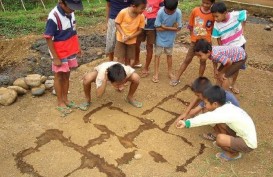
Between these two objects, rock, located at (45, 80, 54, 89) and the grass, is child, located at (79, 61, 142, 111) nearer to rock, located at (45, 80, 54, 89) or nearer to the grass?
rock, located at (45, 80, 54, 89)

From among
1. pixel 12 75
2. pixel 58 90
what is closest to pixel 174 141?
pixel 58 90

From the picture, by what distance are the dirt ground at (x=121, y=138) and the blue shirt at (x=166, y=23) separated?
2.21 ft

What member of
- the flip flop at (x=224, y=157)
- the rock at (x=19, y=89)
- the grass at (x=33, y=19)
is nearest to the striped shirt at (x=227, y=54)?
the flip flop at (x=224, y=157)

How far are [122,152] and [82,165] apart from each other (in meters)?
0.48

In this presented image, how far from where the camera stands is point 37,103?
4723 millimetres

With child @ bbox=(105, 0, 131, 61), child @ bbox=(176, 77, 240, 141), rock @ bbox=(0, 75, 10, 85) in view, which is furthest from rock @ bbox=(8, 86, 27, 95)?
child @ bbox=(176, 77, 240, 141)

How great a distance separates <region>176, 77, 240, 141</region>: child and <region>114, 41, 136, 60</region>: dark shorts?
1392 millimetres

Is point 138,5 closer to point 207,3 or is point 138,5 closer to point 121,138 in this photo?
point 207,3

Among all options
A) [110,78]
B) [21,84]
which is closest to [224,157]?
[110,78]

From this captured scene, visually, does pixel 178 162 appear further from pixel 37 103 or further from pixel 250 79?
pixel 250 79

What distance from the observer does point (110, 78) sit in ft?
13.3

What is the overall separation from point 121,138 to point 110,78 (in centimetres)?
73

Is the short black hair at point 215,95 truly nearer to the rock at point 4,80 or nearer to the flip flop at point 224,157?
the flip flop at point 224,157

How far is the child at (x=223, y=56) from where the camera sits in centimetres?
437
